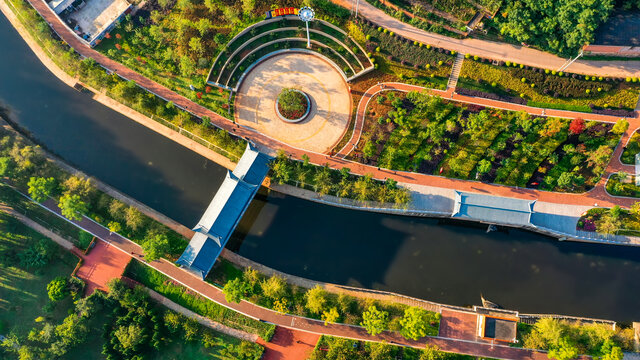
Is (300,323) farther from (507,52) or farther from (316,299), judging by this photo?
(507,52)

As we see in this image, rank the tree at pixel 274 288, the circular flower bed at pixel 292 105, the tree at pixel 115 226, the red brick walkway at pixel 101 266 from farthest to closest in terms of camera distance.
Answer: the circular flower bed at pixel 292 105, the red brick walkway at pixel 101 266, the tree at pixel 115 226, the tree at pixel 274 288

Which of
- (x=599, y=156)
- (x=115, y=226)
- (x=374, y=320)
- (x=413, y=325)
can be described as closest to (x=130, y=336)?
(x=115, y=226)

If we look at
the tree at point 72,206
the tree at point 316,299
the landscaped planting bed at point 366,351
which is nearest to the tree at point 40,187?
the tree at point 72,206

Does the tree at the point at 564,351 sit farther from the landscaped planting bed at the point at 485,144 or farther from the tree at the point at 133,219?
the tree at the point at 133,219

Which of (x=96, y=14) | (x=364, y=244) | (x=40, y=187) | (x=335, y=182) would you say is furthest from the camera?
(x=96, y=14)

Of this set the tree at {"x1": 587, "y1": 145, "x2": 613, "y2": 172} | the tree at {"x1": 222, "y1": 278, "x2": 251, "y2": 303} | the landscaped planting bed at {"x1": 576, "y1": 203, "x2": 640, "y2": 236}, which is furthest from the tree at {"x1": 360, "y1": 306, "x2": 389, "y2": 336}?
the tree at {"x1": 587, "y1": 145, "x2": 613, "y2": 172}
